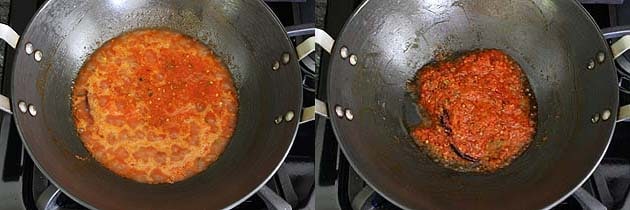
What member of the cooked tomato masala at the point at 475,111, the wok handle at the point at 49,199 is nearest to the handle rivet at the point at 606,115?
the cooked tomato masala at the point at 475,111

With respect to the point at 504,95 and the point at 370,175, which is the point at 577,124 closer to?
the point at 504,95

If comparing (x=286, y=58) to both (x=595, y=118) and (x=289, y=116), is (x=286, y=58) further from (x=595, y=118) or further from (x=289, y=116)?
(x=595, y=118)

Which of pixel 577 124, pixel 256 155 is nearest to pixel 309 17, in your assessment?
pixel 256 155

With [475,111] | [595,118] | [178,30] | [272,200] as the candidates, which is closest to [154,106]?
[178,30]

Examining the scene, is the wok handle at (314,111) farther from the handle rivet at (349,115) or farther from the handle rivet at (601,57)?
the handle rivet at (601,57)

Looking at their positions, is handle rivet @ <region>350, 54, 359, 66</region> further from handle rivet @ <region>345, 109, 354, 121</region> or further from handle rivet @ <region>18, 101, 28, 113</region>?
handle rivet @ <region>18, 101, 28, 113</region>

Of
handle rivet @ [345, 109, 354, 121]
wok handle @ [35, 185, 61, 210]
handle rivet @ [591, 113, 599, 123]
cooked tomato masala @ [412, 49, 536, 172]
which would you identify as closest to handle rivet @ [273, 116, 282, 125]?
handle rivet @ [345, 109, 354, 121]

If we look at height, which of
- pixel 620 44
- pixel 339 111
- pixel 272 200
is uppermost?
pixel 620 44
